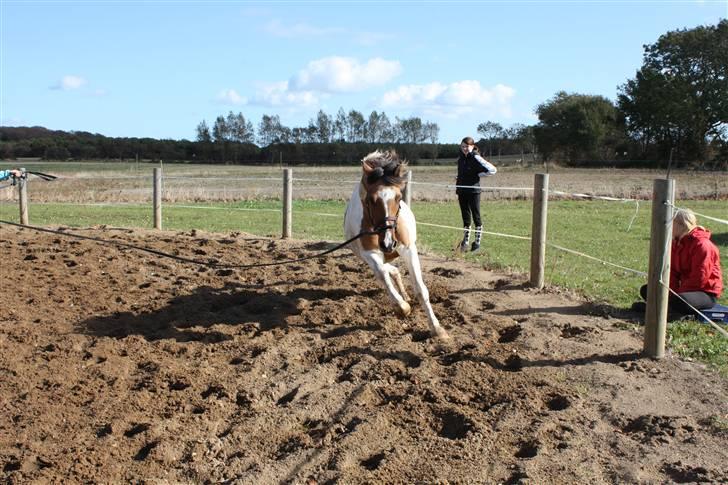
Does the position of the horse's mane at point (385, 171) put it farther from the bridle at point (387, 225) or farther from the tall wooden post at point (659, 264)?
the tall wooden post at point (659, 264)

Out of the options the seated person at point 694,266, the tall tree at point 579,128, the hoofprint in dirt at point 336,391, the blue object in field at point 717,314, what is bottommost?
the hoofprint in dirt at point 336,391

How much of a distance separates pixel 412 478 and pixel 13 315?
5.23m

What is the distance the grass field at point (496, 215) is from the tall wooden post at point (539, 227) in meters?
0.43

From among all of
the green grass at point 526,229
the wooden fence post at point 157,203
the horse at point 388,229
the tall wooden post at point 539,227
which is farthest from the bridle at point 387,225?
the wooden fence post at point 157,203

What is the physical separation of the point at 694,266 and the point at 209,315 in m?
5.08

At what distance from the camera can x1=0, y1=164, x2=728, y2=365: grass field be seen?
10.4 metres

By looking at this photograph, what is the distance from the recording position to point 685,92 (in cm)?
5062

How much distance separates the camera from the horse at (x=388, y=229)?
6.70 m

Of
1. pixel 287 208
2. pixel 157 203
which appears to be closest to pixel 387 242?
pixel 287 208

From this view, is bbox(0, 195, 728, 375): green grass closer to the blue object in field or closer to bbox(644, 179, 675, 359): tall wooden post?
the blue object in field

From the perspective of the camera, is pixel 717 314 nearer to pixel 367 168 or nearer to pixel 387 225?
pixel 387 225

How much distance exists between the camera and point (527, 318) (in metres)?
7.09

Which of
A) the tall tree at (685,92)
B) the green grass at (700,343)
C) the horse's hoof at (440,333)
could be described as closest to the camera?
the green grass at (700,343)

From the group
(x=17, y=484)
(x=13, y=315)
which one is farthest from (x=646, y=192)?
(x=17, y=484)
